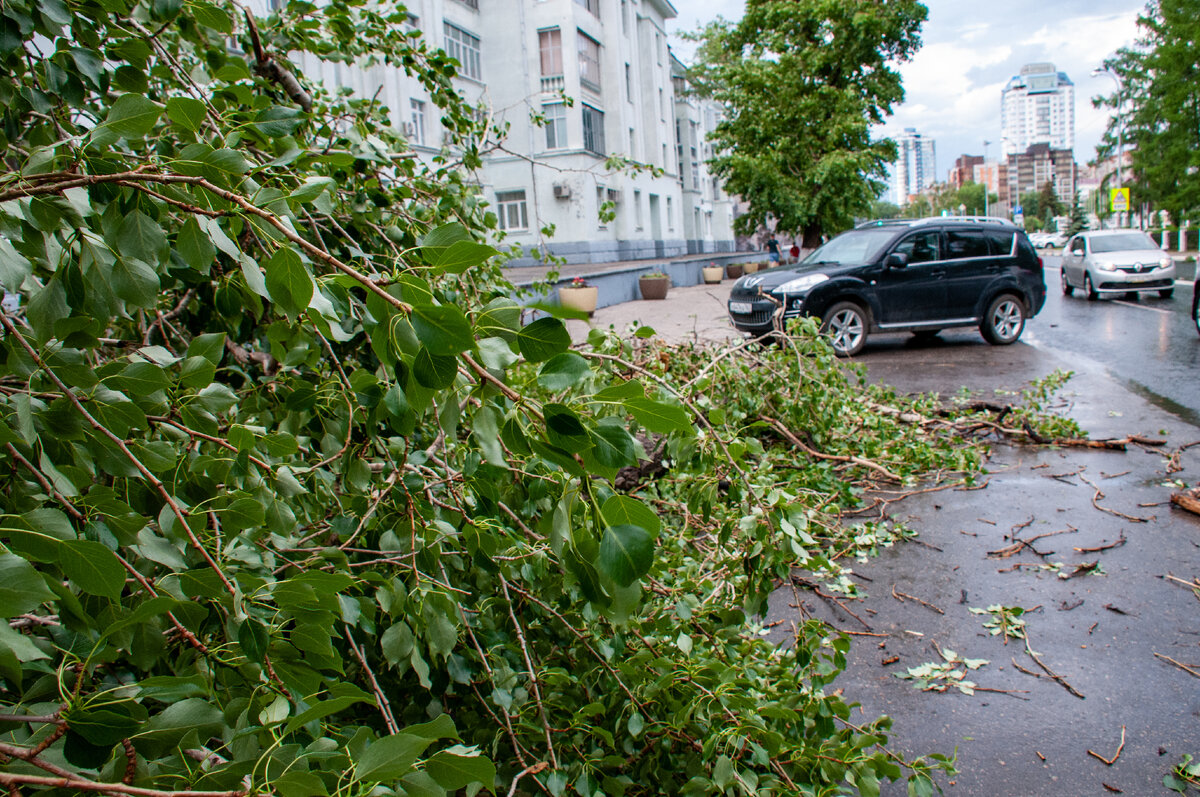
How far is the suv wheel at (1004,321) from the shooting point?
13.1 m

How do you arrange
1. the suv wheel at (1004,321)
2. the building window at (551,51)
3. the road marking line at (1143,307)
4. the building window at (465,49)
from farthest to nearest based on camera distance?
the building window at (551,51) → the building window at (465,49) → the road marking line at (1143,307) → the suv wheel at (1004,321)

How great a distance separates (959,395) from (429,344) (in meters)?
9.21

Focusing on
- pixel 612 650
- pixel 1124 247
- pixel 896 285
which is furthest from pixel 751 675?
pixel 1124 247

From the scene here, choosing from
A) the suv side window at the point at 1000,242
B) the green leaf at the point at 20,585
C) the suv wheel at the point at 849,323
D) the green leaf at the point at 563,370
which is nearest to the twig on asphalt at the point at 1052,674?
the green leaf at the point at 563,370

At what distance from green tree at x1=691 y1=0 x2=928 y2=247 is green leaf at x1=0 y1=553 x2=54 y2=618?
34.3 m

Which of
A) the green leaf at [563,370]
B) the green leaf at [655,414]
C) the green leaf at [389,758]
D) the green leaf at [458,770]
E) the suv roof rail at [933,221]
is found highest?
the suv roof rail at [933,221]

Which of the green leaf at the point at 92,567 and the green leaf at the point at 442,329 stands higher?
the green leaf at the point at 442,329

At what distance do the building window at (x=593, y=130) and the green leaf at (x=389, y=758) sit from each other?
123 ft

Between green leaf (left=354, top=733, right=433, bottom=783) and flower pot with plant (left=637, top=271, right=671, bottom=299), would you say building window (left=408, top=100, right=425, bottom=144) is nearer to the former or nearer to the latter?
flower pot with plant (left=637, top=271, right=671, bottom=299)

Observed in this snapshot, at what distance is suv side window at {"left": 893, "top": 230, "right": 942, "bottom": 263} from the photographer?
12812mm

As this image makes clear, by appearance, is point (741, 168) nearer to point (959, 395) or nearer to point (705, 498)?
point (959, 395)

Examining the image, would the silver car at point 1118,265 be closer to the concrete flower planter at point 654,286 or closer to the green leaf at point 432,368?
the concrete flower planter at point 654,286

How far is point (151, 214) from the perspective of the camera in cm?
114

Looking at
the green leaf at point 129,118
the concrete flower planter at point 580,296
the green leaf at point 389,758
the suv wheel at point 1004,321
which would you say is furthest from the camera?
the concrete flower planter at point 580,296
